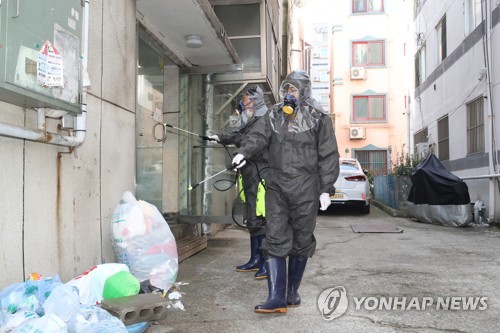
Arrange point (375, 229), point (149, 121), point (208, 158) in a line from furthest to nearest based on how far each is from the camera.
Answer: point (375, 229) → point (208, 158) → point (149, 121)

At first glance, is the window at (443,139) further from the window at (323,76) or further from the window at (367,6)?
the window at (323,76)

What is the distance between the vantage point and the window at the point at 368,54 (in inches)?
838

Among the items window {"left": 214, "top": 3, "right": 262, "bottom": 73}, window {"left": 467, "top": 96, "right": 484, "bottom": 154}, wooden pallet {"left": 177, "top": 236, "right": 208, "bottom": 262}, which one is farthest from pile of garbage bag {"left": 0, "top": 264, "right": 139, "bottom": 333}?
window {"left": 467, "top": 96, "right": 484, "bottom": 154}

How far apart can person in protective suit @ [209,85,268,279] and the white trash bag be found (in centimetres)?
111

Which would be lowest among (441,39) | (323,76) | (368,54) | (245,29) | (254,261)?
(254,261)

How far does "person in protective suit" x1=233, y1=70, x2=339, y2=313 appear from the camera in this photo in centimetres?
333

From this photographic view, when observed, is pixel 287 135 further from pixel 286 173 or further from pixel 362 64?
pixel 362 64

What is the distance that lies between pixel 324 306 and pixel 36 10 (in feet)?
9.30

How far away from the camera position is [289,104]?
11.5ft

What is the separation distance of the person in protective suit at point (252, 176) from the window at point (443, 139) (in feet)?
28.2

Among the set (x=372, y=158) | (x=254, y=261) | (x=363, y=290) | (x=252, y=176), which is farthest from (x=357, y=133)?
(x=363, y=290)

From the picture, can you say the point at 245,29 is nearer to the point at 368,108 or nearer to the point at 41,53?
the point at 41,53

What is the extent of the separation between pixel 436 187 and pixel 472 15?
403cm

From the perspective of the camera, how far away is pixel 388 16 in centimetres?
2091
